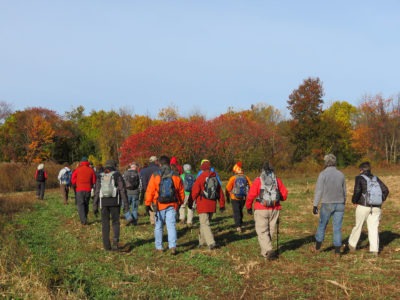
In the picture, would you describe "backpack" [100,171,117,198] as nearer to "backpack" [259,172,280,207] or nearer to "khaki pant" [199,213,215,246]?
"khaki pant" [199,213,215,246]

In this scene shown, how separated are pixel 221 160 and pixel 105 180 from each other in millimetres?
31447

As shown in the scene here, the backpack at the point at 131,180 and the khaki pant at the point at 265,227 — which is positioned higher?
the backpack at the point at 131,180

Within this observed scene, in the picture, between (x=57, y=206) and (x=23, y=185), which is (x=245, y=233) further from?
(x=23, y=185)

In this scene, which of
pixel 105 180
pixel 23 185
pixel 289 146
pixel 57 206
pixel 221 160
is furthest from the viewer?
pixel 289 146

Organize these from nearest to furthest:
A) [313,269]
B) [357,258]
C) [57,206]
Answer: [313,269] < [357,258] < [57,206]

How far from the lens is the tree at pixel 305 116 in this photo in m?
53.7

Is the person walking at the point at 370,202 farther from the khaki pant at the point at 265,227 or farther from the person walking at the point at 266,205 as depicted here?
the khaki pant at the point at 265,227

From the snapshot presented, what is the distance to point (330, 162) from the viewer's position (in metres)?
9.23

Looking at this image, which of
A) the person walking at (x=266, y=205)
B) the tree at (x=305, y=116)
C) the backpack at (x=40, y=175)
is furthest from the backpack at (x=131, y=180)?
the tree at (x=305, y=116)

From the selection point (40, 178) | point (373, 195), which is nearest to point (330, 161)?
point (373, 195)

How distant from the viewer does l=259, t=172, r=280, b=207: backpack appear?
8.88m

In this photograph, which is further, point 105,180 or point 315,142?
point 315,142

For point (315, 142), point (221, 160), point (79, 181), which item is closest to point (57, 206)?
point (79, 181)

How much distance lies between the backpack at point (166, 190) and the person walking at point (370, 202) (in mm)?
3685
